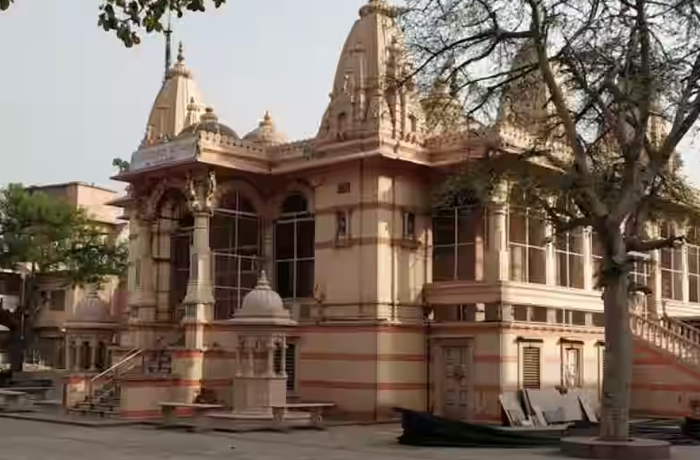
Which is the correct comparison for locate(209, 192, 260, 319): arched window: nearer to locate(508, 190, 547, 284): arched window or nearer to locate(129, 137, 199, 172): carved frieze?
locate(129, 137, 199, 172): carved frieze

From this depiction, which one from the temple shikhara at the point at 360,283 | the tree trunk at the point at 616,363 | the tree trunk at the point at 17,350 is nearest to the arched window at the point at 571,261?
the temple shikhara at the point at 360,283

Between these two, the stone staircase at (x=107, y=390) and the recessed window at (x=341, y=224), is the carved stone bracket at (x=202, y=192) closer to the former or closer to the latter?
the recessed window at (x=341, y=224)

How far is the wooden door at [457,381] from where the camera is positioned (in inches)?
976

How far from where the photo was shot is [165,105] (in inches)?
1262

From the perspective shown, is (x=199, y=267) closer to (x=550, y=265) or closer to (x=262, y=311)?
(x=262, y=311)

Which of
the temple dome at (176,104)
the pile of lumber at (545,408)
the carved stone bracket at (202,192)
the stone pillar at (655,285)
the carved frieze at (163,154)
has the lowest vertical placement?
the pile of lumber at (545,408)

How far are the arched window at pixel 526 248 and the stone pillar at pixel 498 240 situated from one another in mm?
370

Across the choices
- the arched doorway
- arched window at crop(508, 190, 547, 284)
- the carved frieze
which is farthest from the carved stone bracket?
arched window at crop(508, 190, 547, 284)

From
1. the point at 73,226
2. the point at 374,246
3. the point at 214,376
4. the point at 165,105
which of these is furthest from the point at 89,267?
the point at 374,246

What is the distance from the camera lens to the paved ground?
653 inches

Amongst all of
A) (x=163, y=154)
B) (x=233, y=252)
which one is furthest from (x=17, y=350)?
(x=163, y=154)

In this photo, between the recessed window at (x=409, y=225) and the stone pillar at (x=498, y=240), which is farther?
the recessed window at (x=409, y=225)

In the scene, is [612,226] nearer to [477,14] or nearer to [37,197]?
[477,14]

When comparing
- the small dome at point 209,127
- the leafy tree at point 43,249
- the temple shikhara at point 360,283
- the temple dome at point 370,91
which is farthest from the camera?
the leafy tree at point 43,249
